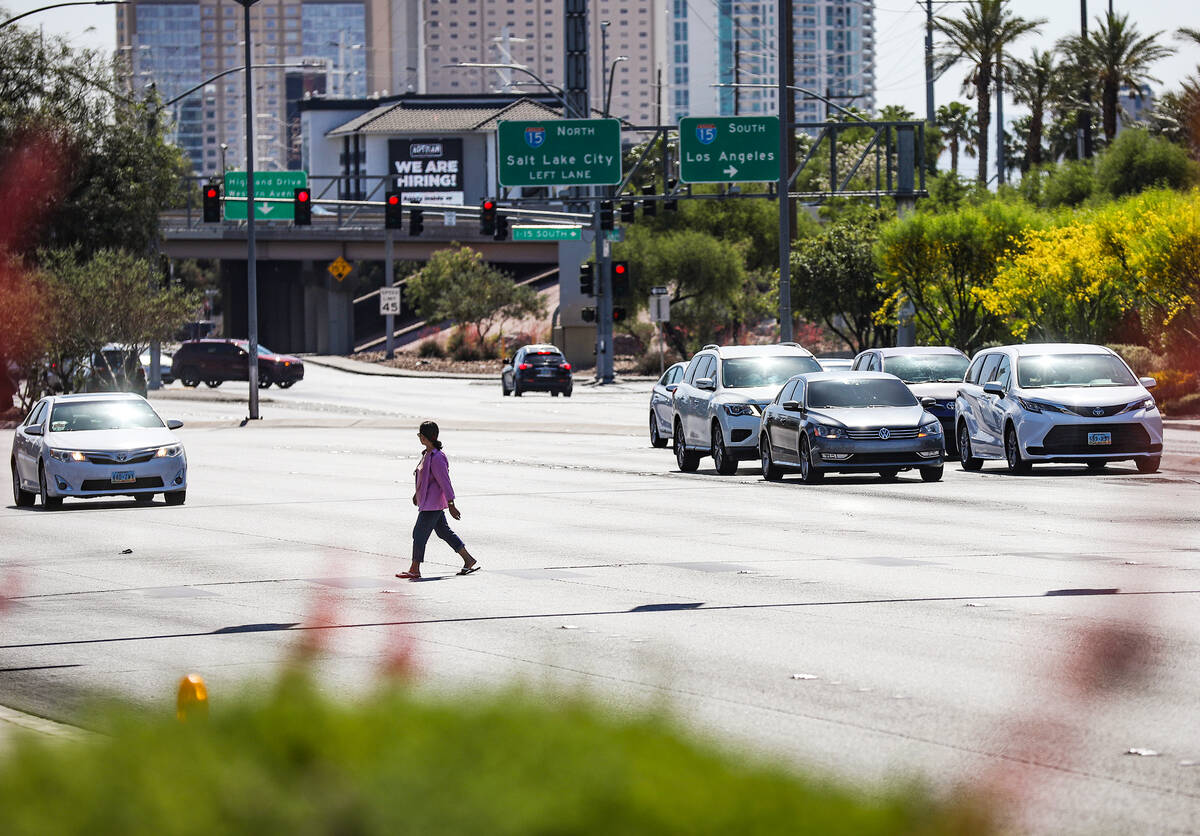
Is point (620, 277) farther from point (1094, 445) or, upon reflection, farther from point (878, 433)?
point (1094, 445)

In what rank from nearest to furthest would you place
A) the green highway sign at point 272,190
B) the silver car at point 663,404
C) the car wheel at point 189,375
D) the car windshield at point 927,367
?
the car windshield at point 927,367 → the silver car at point 663,404 → the car wheel at point 189,375 → the green highway sign at point 272,190

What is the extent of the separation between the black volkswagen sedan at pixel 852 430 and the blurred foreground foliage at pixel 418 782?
20928 mm

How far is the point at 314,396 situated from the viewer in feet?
Result: 199

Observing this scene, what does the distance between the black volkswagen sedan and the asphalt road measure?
0.42 m

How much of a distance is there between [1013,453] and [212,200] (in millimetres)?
32284

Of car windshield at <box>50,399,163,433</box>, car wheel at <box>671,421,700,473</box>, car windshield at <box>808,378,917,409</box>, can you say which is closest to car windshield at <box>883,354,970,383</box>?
car wheel at <box>671,421,700,473</box>

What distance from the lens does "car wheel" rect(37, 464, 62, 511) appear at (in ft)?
76.2

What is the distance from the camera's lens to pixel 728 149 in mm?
58906

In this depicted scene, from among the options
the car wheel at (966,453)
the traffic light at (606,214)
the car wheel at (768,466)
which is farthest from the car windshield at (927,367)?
the traffic light at (606,214)

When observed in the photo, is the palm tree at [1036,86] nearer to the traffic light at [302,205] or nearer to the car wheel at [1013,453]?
the traffic light at [302,205]

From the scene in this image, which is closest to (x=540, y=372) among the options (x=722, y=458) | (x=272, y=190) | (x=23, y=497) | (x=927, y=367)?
(x=927, y=367)

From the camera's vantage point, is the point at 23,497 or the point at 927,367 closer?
the point at 23,497

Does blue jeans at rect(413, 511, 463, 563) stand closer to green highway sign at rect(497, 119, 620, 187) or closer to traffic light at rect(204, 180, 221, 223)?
traffic light at rect(204, 180, 221, 223)

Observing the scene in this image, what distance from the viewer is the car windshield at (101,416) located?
24234 millimetres
